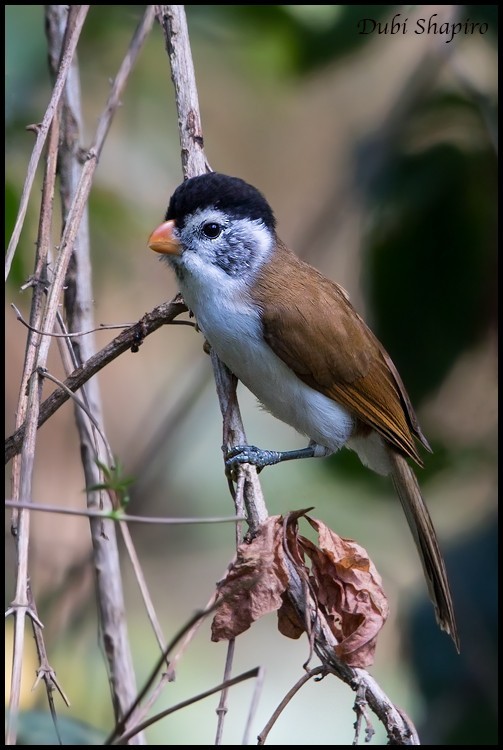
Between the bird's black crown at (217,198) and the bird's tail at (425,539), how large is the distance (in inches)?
40.2

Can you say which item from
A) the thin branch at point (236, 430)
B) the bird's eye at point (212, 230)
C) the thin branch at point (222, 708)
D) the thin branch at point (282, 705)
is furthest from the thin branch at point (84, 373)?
the thin branch at point (282, 705)

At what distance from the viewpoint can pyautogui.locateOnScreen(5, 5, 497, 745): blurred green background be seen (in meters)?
3.34

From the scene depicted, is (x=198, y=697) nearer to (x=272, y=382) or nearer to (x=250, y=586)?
(x=250, y=586)

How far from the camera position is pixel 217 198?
2.82 meters

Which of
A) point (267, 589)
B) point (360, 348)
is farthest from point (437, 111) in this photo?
point (267, 589)

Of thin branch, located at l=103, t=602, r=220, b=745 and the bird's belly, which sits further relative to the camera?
the bird's belly

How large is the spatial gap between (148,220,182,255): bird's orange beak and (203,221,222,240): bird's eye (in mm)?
108

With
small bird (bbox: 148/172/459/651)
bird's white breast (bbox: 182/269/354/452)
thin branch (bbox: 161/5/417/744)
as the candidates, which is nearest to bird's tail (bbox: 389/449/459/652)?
small bird (bbox: 148/172/459/651)

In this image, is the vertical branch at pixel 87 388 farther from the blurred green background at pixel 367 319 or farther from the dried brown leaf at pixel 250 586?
the dried brown leaf at pixel 250 586

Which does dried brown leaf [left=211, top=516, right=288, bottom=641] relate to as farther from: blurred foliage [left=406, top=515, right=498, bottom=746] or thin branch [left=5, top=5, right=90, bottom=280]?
blurred foliage [left=406, top=515, right=498, bottom=746]

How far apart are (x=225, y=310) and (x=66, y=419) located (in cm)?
191

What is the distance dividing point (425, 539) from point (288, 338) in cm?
87

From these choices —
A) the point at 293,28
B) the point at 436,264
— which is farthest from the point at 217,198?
the point at 293,28

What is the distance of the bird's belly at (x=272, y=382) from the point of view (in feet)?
9.34
